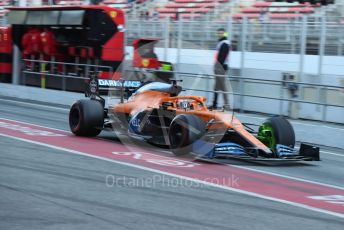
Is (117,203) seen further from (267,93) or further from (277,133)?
(267,93)

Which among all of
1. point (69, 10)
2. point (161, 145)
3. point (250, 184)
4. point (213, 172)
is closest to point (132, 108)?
point (161, 145)

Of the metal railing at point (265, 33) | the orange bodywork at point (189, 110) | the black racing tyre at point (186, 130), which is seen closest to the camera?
the black racing tyre at point (186, 130)

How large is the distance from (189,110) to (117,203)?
3447 millimetres

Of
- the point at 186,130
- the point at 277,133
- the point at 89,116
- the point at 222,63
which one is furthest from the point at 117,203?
the point at 222,63

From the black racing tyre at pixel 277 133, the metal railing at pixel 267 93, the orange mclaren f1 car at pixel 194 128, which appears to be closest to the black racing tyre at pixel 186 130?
the orange mclaren f1 car at pixel 194 128

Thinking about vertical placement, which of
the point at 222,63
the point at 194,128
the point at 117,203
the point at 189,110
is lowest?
the point at 117,203

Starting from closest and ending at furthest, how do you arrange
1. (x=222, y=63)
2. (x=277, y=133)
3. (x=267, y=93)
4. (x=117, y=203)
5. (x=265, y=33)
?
1. (x=117, y=203)
2. (x=277, y=133)
3. (x=267, y=93)
4. (x=222, y=63)
5. (x=265, y=33)

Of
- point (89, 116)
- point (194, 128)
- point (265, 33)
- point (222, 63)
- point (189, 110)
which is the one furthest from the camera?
point (265, 33)

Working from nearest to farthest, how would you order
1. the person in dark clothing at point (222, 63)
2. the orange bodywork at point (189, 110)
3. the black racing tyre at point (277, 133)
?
the orange bodywork at point (189, 110)
the black racing tyre at point (277, 133)
the person in dark clothing at point (222, 63)

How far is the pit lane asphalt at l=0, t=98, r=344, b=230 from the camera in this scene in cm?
611

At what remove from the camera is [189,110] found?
10.0 metres

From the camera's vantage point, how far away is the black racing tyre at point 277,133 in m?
9.88

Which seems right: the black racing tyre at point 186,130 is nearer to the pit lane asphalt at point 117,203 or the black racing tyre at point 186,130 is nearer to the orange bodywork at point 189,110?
the orange bodywork at point 189,110

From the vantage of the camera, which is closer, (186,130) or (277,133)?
(186,130)
